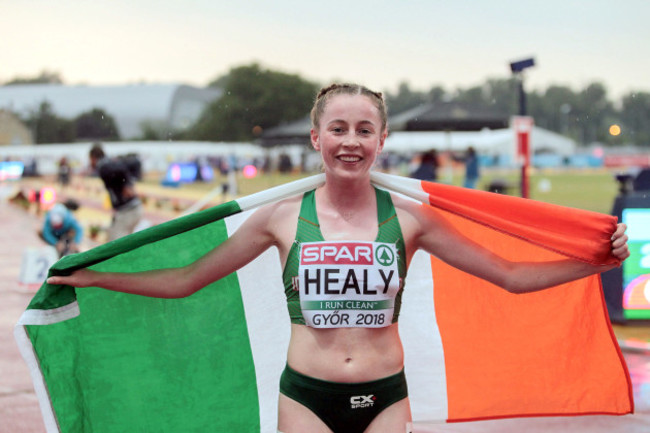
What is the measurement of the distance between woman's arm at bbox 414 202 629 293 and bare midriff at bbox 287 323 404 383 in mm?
421

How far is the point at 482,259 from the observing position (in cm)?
306

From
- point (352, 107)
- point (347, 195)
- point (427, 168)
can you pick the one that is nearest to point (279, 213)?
point (347, 195)

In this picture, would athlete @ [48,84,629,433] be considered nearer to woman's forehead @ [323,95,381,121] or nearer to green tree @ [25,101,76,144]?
woman's forehead @ [323,95,381,121]

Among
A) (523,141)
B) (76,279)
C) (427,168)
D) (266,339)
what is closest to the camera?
(76,279)

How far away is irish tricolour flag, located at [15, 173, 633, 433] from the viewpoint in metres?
3.33

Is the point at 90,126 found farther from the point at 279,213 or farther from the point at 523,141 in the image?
the point at 279,213

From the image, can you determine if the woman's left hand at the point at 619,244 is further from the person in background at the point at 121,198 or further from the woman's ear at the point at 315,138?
the person in background at the point at 121,198

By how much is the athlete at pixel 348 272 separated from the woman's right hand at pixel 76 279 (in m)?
0.72

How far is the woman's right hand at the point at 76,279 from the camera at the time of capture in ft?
10.4

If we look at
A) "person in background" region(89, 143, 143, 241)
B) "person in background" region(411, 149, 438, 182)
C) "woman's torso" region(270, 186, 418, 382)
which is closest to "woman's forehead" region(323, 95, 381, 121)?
"woman's torso" region(270, 186, 418, 382)

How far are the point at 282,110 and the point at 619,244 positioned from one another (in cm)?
10832

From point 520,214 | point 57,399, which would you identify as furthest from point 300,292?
point 57,399

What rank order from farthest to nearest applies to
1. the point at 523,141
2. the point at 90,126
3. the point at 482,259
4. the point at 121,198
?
the point at 90,126 → the point at 523,141 → the point at 121,198 → the point at 482,259

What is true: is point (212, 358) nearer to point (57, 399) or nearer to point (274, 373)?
point (274, 373)
